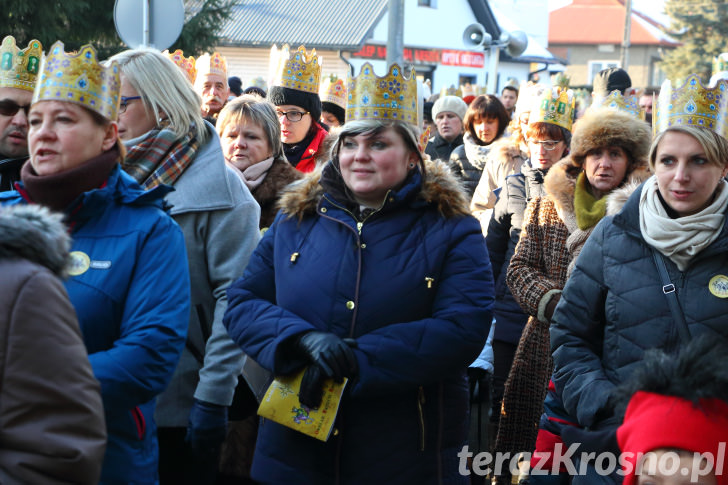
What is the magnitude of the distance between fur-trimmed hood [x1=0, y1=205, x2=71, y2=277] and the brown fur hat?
3.58 metres

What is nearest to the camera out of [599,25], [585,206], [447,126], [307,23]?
[585,206]

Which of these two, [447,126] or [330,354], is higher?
[447,126]

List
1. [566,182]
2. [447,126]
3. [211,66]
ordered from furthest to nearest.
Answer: [447,126]
[211,66]
[566,182]

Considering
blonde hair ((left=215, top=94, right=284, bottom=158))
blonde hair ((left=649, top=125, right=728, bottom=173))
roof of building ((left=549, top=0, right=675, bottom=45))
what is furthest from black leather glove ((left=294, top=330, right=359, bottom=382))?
roof of building ((left=549, top=0, right=675, bottom=45))

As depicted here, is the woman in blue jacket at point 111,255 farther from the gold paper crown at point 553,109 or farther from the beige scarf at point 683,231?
the gold paper crown at point 553,109

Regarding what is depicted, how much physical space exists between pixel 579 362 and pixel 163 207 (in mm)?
1601

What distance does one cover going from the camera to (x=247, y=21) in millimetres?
44094

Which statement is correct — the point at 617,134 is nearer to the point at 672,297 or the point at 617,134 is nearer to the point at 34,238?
the point at 672,297

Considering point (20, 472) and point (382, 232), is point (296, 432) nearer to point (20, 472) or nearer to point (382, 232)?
point (382, 232)

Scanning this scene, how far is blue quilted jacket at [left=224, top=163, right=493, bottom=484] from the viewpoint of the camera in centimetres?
340

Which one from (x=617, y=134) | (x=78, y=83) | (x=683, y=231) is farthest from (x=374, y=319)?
(x=617, y=134)

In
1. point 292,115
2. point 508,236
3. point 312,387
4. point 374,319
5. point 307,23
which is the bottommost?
point 312,387

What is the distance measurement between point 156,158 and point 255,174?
1.14 meters

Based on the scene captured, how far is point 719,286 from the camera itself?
3.30 meters
